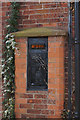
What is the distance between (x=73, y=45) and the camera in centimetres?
300

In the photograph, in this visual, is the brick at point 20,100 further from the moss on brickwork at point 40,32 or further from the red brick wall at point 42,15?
the red brick wall at point 42,15

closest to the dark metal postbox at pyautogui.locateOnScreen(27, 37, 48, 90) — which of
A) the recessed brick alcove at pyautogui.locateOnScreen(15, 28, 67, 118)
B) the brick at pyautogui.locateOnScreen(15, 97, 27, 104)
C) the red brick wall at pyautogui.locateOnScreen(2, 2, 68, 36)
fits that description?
the recessed brick alcove at pyautogui.locateOnScreen(15, 28, 67, 118)

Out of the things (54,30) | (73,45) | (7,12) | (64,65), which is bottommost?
(64,65)

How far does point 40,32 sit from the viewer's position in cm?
290

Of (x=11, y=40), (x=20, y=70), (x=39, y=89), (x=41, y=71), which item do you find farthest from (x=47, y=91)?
(x=11, y=40)

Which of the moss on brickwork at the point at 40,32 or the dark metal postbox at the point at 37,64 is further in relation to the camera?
the dark metal postbox at the point at 37,64

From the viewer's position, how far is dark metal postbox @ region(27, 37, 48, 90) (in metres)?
2.97

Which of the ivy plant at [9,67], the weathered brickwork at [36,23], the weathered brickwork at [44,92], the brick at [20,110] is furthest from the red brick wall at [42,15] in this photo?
the brick at [20,110]

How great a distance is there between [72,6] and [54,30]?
552 mm

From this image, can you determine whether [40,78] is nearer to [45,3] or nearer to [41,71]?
[41,71]

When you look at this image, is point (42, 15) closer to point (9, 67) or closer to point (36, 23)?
point (36, 23)

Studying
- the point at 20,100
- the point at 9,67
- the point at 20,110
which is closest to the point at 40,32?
the point at 9,67

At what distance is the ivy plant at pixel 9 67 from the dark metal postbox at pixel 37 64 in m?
0.30

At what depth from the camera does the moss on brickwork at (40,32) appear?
112 inches
